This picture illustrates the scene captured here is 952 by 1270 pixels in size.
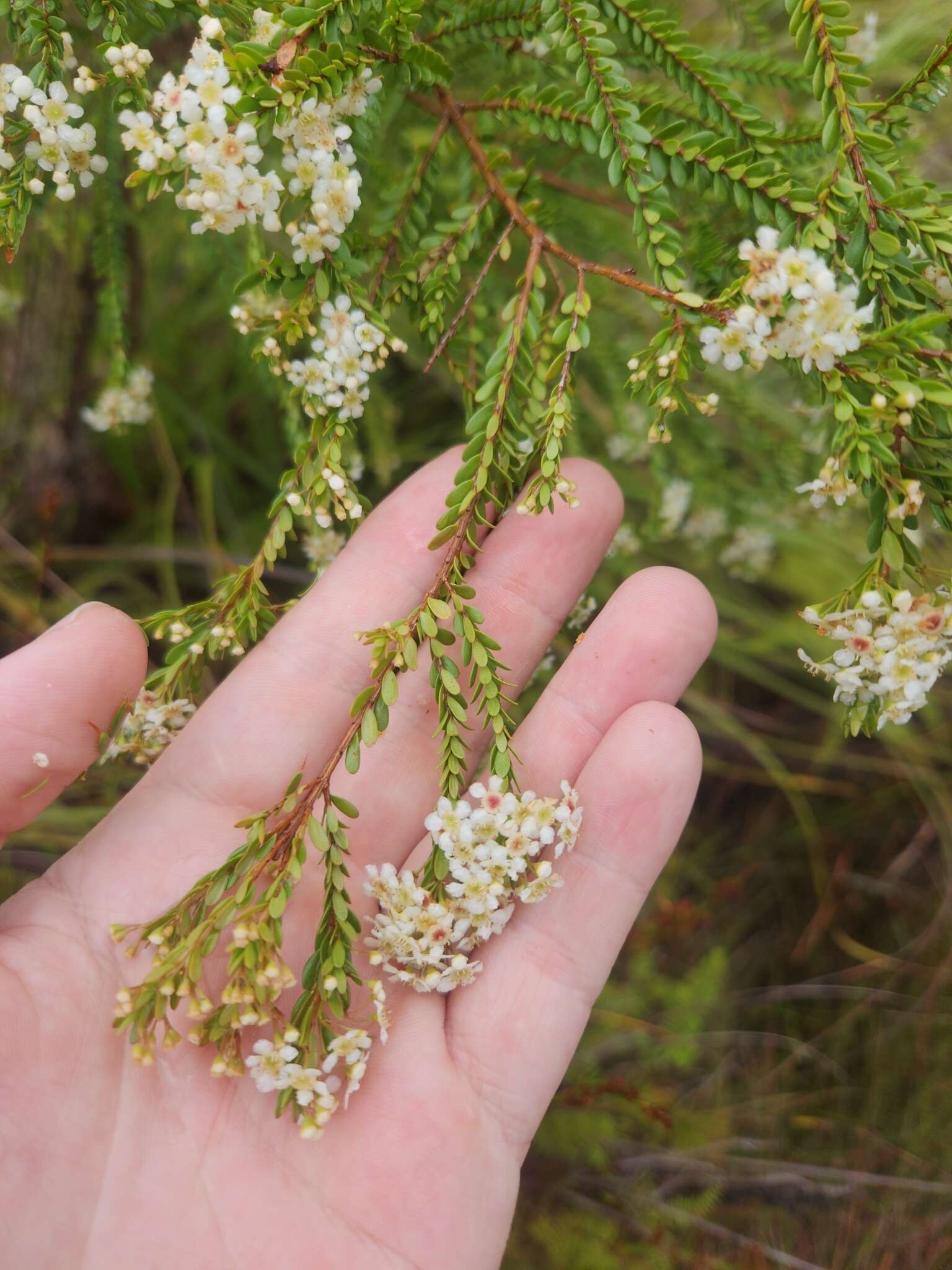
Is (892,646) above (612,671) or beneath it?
above

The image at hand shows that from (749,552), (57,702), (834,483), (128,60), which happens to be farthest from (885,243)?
(749,552)

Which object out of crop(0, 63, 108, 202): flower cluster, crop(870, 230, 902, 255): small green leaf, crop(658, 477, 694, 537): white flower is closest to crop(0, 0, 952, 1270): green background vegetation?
crop(658, 477, 694, 537): white flower

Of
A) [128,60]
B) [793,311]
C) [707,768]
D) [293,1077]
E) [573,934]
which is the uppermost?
[128,60]

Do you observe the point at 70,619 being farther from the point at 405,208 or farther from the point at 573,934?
the point at 573,934

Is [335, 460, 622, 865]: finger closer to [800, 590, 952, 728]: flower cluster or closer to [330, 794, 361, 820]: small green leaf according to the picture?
[330, 794, 361, 820]: small green leaf

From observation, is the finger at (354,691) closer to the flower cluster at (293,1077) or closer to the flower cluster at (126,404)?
the flower cluster at (293,1077)
